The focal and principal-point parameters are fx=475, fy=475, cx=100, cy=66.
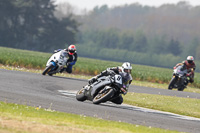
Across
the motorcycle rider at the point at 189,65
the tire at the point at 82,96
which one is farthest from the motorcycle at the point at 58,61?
the tire at the point at 82,96

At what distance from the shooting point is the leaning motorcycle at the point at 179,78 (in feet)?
92.7

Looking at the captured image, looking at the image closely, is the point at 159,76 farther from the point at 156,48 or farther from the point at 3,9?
the point at 3,9

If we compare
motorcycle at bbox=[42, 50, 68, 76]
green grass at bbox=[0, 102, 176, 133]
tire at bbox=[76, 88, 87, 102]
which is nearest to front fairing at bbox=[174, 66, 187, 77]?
motorcycle at bbox=[42, 50, 68, 76]

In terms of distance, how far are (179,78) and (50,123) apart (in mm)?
19115

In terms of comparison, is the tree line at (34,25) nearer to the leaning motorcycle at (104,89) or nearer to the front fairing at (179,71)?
the front fairing at (179,71)

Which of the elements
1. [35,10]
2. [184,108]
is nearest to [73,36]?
[35,10]

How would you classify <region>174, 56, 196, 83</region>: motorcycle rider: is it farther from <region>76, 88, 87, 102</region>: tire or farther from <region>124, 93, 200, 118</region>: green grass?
<region>76, 88, 87, 102</region>: tire

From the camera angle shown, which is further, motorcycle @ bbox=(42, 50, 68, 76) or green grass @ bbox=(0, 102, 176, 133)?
motorcycle @ bbox=(42, 50, 68, 76)

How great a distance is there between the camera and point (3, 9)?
78.3m

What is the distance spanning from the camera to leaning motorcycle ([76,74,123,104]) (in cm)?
1522

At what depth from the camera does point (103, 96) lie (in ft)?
50.2

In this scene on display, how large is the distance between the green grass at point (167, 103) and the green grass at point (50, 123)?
20.7 feet

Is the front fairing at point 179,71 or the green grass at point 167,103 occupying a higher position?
the front fairing at point 179,71

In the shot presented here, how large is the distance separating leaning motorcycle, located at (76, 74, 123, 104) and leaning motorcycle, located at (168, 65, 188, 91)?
1315 cm
